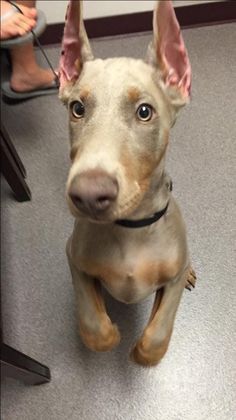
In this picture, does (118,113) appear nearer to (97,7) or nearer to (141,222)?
(141,222)

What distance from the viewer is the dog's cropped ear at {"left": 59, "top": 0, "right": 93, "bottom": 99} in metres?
1.05

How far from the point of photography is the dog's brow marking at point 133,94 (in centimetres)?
97

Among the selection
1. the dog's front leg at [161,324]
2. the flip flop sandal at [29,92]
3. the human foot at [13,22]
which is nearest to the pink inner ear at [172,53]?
the dog's front leg at [161,324]

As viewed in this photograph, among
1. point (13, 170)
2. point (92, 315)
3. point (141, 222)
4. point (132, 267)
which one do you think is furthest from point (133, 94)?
point (13, 170)

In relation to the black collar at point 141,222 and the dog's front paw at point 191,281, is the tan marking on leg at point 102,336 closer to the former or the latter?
the black collar at point 141,222

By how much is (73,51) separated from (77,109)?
0.52 feet

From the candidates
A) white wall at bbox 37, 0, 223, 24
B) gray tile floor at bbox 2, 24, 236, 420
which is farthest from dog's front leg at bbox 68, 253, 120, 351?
white wall at bbox 37, 0, 223, 24

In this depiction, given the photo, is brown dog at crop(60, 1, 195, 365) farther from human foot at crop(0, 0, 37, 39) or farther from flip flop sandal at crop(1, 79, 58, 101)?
flip flop sandal at crop(1, 79, 58, 101)

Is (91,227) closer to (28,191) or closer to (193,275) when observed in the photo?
(193,275)

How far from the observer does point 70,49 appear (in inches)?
43.1

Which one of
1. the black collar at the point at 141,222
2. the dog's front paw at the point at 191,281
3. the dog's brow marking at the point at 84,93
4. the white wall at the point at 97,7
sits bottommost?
the dog's front paw at the point at 191,281

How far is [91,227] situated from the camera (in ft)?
3.89

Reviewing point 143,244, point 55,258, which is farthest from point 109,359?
point 143,244

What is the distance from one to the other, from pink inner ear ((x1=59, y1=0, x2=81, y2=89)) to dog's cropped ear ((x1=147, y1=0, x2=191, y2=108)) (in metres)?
0.16
